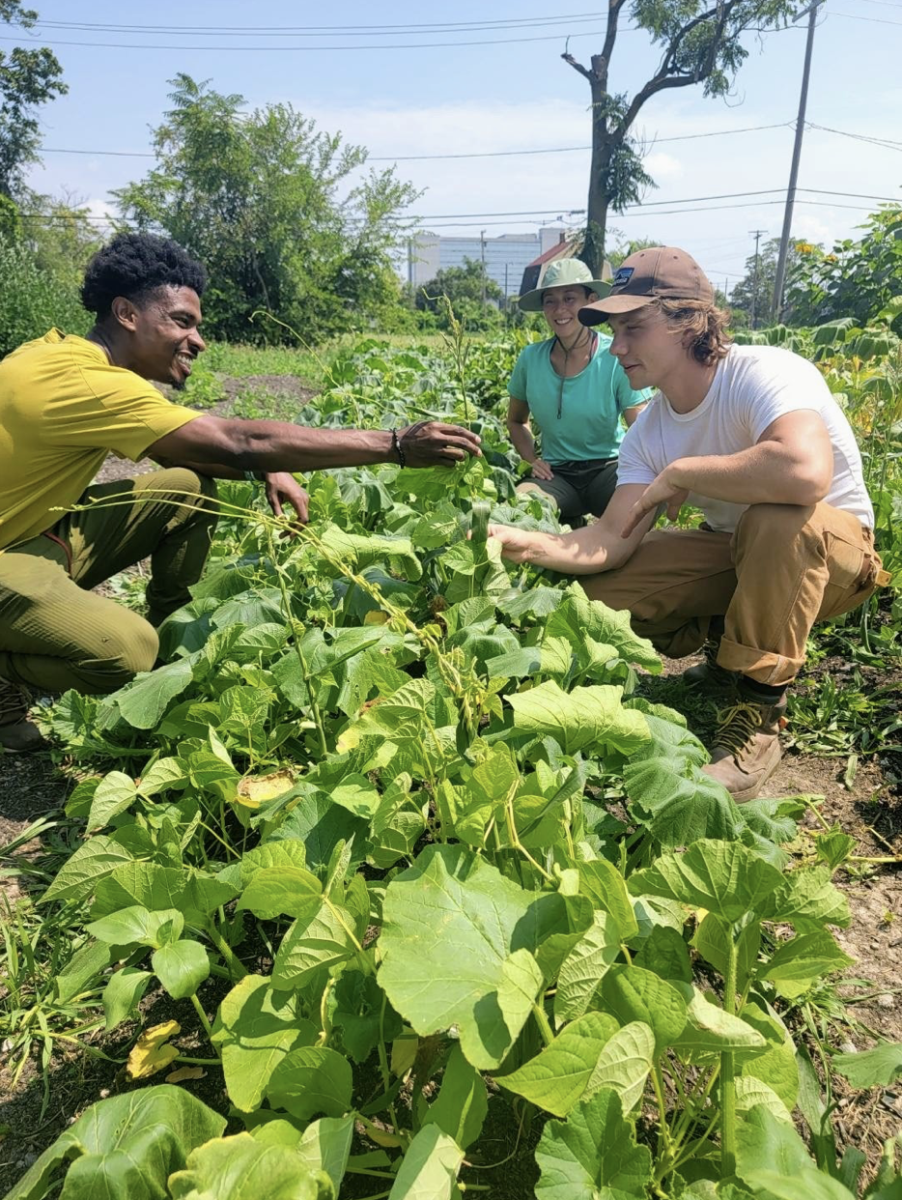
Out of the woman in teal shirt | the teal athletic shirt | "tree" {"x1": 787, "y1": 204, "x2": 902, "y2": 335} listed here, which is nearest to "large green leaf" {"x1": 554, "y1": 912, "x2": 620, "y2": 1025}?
the woman in teal shirt

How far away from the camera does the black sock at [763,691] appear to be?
7.51 feet

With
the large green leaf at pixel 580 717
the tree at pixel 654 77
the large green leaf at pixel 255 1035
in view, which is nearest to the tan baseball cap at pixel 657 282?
the large green leaf at pixel 580 717

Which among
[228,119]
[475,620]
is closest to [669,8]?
[228,119]

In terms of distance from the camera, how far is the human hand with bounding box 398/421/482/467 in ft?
7.62

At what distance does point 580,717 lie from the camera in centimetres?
140

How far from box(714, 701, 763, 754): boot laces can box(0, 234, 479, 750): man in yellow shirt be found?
102cm

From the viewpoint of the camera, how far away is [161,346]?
263 centimetres

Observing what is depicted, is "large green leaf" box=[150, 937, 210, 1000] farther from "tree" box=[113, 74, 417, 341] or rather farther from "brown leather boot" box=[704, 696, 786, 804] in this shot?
"tree" box=[113, 74, 417, 341]

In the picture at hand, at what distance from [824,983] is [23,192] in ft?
134

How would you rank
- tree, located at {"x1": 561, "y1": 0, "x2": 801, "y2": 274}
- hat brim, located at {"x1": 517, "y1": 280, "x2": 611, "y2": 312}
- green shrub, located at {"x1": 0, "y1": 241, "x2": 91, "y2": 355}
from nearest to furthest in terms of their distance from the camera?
hat brim, located at {"x1": 517, "y1": 280, "x2": 611, "y2": 312} → green shrub, located at {"x1": 0, "y1": 241, "x2": 91, "y2": 355} → tree, located at {"x1": 561, "y1": 0, "x2": 801, "y2": 274}

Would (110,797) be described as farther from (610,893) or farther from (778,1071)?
(778,1071)

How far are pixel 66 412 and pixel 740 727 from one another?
199 cm

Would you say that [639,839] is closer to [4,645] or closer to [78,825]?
[78,825]

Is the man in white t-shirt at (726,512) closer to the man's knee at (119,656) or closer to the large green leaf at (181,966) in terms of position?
the man's knee at (119,656)
